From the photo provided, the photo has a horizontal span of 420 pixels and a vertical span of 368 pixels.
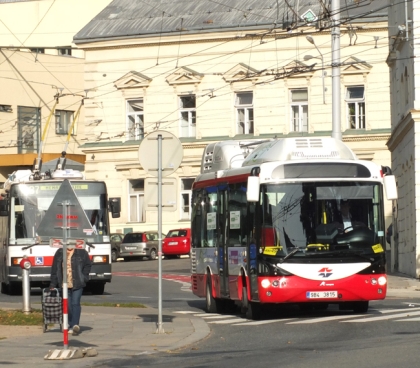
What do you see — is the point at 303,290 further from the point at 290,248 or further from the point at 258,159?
the point at 258,159

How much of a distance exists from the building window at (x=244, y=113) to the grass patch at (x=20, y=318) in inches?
1366

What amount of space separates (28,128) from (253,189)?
1976 inches

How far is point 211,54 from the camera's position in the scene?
5562cm

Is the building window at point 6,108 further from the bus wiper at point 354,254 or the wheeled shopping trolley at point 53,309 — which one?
the wheeled shopping trolley at point 53,309

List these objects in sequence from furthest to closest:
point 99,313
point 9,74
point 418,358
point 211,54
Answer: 1. point 9,74
2. point 211,54
3. point 99,313
4. point 418,358

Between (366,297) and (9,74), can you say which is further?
(9,74)

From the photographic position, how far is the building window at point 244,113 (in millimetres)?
55844

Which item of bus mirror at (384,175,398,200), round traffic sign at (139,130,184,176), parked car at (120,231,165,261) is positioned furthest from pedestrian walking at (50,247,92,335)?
parked car at (120,231,165,261)

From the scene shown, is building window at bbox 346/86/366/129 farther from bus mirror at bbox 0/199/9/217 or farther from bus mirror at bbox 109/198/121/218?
bus mirror at bbox 0/199/9/217

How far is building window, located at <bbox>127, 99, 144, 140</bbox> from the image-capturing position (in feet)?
188

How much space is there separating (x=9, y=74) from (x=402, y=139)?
109 ft

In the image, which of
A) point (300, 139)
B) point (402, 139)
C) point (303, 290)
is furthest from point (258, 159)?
point (402, 139)

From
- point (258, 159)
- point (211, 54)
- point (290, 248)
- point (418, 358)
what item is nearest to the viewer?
point (418, 358)

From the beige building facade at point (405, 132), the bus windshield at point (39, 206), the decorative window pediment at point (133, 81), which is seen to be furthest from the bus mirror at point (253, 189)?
the decorative window pediment at point (133, 81)
